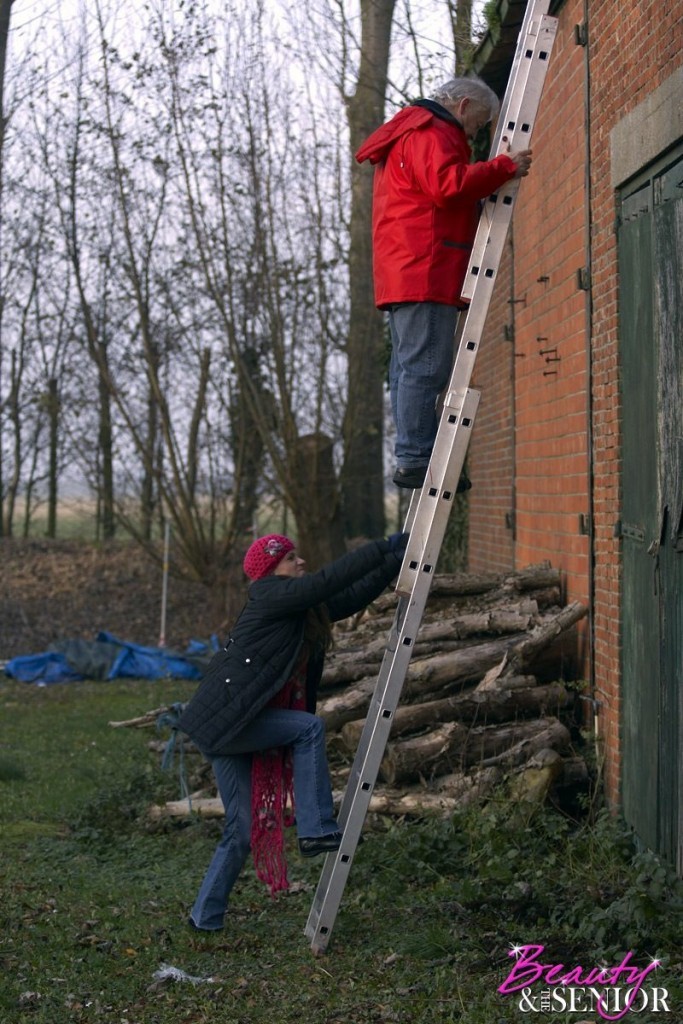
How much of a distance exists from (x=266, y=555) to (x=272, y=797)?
122 cm

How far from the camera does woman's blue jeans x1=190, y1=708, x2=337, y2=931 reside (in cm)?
564

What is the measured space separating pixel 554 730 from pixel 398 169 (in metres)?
3.61

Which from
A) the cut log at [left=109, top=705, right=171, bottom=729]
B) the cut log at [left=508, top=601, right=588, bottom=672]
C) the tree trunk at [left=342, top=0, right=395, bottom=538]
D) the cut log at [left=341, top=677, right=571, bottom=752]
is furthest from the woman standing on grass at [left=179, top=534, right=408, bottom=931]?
the tree trunk at [left=342, top=0, right=395, bottom=538]

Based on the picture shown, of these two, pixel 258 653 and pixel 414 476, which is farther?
pixel 258 653

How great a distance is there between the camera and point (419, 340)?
5301mm

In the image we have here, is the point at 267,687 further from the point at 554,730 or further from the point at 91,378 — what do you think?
the point at 91,378

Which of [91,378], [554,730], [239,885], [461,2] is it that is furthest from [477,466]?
[91,378]

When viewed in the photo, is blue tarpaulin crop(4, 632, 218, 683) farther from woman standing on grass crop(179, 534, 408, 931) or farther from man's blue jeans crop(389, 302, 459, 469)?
man's blue jeans crop(389, 302, 459, 469)

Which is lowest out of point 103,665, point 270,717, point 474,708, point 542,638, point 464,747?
point 103,665

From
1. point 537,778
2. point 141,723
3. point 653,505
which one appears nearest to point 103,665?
point 141,723

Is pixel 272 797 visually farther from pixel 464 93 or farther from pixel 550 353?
pixel 550 353

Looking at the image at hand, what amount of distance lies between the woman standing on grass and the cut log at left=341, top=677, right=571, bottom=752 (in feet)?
5.06

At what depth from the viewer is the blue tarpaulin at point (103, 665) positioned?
15.4m

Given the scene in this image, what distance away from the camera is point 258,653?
574cm
